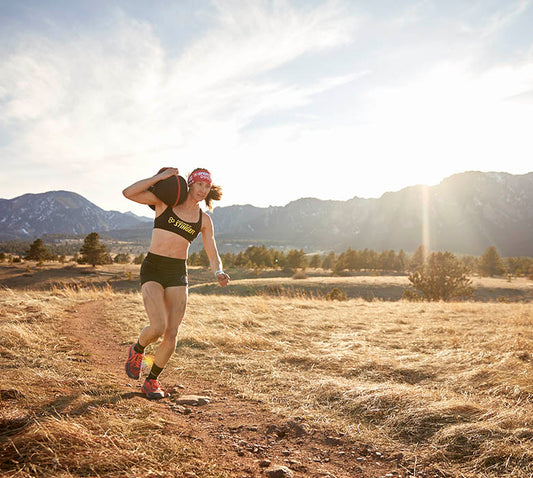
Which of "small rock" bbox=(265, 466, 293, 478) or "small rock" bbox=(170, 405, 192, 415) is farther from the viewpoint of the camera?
"small rock" bbox=(170, 405, 192, 415)

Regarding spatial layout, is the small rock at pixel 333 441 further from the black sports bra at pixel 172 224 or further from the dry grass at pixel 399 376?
the black sports bra at pixel 172 224

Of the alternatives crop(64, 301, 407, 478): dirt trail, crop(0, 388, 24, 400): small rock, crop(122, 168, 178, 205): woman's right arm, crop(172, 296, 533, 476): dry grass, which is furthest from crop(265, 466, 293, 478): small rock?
crop(122, 168, 178, 205): woman's right arm

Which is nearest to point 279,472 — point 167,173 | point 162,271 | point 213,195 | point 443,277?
point 162,271

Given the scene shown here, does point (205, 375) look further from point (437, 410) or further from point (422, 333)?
point (422, 333)

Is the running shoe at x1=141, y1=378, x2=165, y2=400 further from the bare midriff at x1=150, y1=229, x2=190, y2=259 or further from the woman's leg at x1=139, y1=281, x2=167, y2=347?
the bare midriff at x1=150, y1=229, x2=190, y2=259

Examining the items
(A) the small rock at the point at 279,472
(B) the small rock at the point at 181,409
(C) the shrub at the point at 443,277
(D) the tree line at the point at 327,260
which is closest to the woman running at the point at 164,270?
(B) the small rock at the point at 181,409

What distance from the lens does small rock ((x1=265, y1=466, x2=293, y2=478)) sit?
8.27ft

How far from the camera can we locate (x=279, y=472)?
8.40ft

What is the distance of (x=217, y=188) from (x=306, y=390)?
343cm

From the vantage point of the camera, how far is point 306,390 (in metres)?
4.40

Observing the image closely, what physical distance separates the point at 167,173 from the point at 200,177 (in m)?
0.51

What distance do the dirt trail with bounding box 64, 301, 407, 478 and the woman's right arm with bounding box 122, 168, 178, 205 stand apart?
253cm

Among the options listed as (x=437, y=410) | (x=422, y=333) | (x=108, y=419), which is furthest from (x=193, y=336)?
(x=422, y=333)

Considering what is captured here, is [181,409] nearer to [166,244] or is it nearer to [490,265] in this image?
[166,244]
